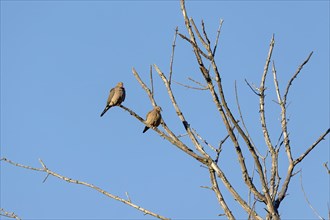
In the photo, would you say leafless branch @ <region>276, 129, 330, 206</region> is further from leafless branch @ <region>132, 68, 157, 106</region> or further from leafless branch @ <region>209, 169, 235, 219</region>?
leafless branch @ <region>132, 68, 157, 106</region>

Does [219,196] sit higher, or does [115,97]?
[115,97]

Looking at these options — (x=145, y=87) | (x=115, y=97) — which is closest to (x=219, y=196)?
(x=145, y=87)

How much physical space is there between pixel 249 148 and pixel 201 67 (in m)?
0.43

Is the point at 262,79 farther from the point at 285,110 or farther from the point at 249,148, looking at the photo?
the point at 249,148

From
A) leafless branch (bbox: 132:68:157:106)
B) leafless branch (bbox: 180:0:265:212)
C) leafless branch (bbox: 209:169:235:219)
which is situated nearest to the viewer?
leafless branch (bbox: 180:0:265:212)

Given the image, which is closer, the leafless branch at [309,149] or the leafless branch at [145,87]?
the leafless branch at [309,149]

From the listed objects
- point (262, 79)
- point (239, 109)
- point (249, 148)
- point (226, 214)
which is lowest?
point (226, 214)

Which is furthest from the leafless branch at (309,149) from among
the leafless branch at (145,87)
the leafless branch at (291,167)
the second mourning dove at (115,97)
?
the second mourning dove at (115,97)

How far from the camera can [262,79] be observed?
3.10 meters

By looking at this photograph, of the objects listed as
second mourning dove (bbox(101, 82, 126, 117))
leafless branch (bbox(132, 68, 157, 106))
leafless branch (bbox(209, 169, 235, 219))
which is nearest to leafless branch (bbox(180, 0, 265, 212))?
leafless branch (bbox(209, 169, 235, 219))

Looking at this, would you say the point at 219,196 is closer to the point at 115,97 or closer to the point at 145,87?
the point at 145,87

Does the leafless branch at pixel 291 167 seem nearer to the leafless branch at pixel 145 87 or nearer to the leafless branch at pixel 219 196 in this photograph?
the leafless branch at pixel 219 196

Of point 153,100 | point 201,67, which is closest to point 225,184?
point 201,67

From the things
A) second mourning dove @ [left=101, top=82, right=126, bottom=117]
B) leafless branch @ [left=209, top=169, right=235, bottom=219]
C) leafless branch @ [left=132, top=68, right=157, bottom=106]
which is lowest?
leafless branch @ [left=209, top=169, right=235, bottom=219]
